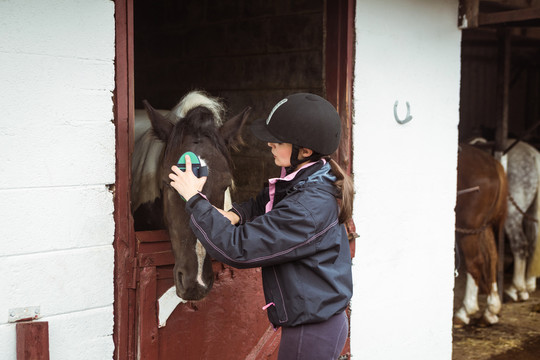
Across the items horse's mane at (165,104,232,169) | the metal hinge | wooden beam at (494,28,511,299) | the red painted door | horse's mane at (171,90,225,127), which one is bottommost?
the red painted door

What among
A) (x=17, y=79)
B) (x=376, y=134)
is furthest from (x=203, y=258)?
(x=376, y=134)

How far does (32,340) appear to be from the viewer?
2.18 meters

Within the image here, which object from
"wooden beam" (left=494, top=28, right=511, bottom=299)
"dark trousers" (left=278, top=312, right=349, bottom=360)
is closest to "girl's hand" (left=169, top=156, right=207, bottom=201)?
"dark trousers" (left=278, top=312, right=349, bottom=360)

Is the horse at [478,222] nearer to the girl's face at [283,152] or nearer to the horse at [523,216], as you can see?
the horse at [523,216]

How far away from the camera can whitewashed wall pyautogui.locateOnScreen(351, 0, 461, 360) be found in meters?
3.42

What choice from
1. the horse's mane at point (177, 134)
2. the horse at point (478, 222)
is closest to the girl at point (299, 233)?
the horse's mane at point (177, 134)

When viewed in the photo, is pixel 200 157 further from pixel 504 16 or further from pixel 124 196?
pixel 504 16

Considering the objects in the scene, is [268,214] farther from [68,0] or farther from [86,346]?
[68,0]

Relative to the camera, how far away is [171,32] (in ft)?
16.5

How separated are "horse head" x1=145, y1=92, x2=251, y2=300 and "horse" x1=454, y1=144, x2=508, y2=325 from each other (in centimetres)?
349

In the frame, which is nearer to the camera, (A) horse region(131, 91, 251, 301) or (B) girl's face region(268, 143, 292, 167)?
(B) girl's face region(268, 143, 292, 167)

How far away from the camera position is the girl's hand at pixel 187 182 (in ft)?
7.04

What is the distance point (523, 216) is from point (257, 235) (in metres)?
5.39

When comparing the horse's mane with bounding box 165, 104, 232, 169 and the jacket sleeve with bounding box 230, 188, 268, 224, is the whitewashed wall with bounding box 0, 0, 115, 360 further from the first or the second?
the jacket sleeve with bounding box 230, 188, 268, 224
